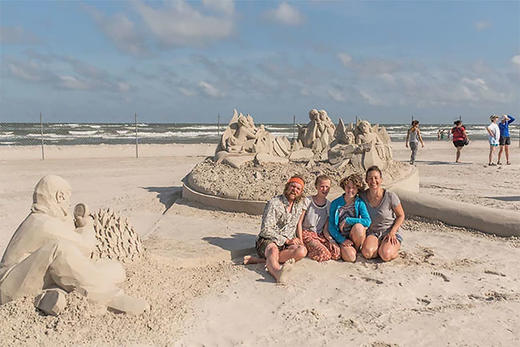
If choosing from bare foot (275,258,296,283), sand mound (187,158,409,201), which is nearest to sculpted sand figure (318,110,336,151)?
sand mound (187,158,409,201)

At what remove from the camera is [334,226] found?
4.64 metres

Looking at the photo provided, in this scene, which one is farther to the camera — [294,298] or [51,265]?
[294,298]

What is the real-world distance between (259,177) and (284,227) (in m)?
3.22

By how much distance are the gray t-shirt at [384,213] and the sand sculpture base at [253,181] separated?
2.32 m

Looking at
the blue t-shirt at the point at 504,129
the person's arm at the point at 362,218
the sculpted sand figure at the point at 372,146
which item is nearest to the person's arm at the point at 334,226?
the person's arm at the point at 362,218

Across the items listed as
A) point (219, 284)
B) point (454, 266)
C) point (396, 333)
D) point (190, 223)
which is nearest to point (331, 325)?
point (396, 333)

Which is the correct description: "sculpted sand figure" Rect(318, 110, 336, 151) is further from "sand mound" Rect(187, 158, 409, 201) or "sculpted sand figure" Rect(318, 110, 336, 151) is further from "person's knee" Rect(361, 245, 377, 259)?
"person's knee" Rect(361, 245, 377, 259)

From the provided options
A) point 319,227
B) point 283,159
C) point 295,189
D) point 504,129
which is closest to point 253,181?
point 283,159

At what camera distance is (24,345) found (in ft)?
9.31

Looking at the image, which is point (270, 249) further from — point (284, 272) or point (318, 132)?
point (318, 132)

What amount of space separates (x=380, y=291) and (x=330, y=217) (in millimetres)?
979

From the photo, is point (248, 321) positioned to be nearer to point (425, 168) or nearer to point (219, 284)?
point (219, 284)

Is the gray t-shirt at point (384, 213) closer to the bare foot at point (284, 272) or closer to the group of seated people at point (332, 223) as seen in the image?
the group of seated people at point (332, 223)

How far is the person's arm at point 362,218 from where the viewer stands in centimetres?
452
